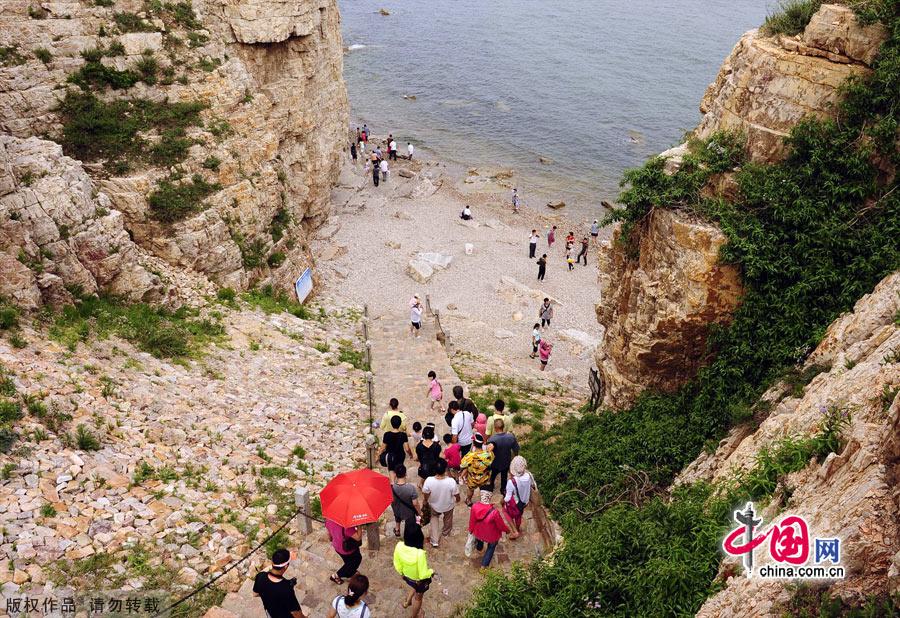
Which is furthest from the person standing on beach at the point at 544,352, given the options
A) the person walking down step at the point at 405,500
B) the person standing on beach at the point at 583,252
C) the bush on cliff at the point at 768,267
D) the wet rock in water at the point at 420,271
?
the person walking down step at the point at 405,500

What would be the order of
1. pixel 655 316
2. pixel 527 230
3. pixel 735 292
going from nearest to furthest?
pixel 735 292 → pixel 655 316 → pixel 527 230

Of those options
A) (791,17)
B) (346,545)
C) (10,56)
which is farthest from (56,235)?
(791,17)

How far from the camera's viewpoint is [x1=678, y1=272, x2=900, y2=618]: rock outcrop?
18.4ft

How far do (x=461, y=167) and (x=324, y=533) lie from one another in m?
39.8

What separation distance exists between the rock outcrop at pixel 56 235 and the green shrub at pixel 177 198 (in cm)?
153

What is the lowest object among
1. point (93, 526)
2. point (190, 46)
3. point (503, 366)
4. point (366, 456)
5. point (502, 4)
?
point (503, 366)

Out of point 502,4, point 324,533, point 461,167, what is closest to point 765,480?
point 324,533

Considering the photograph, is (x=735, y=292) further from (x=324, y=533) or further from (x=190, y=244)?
(x=190, y=244)

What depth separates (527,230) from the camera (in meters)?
38.7

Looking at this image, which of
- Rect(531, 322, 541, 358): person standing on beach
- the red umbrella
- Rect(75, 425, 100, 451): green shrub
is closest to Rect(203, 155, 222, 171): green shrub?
Rect(75, 425, 100, 451): green shrub

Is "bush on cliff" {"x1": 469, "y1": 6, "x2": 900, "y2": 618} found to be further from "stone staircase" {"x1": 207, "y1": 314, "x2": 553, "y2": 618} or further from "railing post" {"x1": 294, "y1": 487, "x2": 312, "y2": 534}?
"railing post" {"x1": 294, "y1": 487, "x2": 312, "y2": 534}

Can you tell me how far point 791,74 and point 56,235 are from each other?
1658 centimetres

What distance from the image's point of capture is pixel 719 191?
40.9ft
